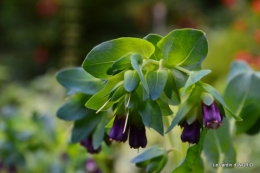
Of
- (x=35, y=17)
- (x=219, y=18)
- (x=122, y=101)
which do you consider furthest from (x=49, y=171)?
(x=35, y=17)

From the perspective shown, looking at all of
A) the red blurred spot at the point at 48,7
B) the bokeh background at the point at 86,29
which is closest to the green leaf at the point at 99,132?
the bokeh background at the point at 86,29

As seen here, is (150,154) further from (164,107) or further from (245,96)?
(245,96)

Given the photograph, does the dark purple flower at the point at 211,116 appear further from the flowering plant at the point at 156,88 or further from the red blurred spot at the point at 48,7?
the red blurred spot at the point at 48,7

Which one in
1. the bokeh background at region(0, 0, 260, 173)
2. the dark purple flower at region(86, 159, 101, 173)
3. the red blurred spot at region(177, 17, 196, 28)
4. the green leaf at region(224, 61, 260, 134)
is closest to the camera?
the green leaf at region(224, 61, 260, 134)

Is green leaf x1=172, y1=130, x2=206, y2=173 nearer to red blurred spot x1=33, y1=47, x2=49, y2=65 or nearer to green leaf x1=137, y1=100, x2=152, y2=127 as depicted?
green leaf x1=137, y1=100, x2=152, y2=127

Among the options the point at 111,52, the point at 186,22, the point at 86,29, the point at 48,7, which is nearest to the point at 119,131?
the point at 111,52

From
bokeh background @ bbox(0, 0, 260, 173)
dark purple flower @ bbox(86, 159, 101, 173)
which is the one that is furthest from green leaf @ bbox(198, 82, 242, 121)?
bokeh background @ bbox(0, 0, 260, 173)
